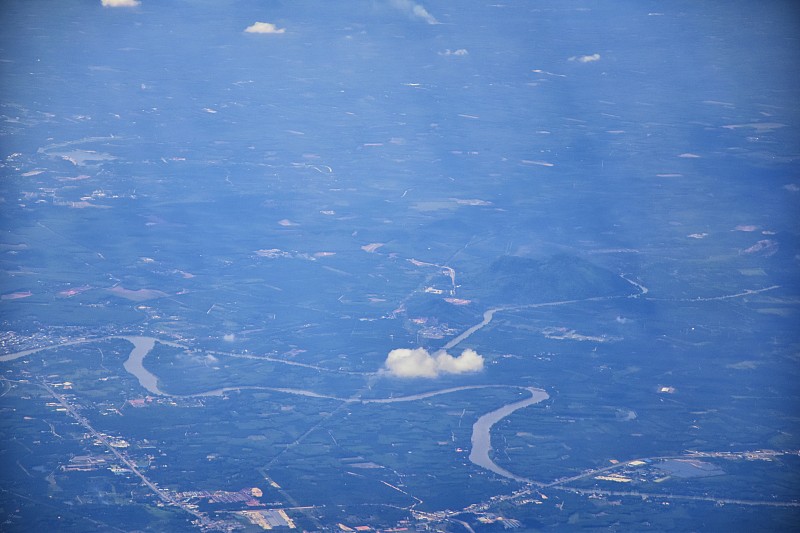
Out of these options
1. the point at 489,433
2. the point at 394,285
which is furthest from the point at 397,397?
the point at 394,285

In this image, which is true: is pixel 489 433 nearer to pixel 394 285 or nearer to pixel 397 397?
pixel 397 397

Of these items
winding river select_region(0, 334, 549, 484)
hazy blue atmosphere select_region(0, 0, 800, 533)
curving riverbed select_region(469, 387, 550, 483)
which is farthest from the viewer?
winding river select_region(0, 334, 549, 484)

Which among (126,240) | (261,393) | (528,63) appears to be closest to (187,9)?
(528,63)

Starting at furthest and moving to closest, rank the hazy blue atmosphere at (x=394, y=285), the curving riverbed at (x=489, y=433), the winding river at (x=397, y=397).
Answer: the winding river at (x=397, y=397) < the curving riverbed at (x=489, y=433) < the hazy blue atmosphere at (x=394, y=285)

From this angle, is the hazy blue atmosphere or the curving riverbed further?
the curving riverbed

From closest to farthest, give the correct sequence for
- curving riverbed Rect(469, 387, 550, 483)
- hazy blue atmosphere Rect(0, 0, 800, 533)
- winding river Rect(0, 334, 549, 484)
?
hazy blue atmosphere Rect(0, 0, 800, 533) → curving riverbed Rect(469, 387, 550, 483) → winding river Rect(0, 334, 549, 484)

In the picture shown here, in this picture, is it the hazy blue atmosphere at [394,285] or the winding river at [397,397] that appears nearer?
the hazy blue atmosphere at [394,285]

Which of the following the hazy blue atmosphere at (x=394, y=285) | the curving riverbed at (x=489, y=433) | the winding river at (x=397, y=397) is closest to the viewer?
the hazy blue atmosphere at (x=394, y=285)

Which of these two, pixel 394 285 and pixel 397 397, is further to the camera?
pixel 394 285

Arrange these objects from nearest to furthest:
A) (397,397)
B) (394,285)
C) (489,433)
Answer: (489,433), (397,397), (394,285)
